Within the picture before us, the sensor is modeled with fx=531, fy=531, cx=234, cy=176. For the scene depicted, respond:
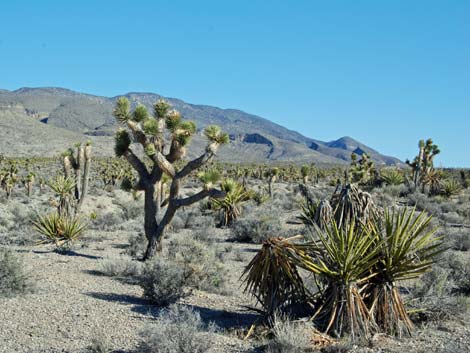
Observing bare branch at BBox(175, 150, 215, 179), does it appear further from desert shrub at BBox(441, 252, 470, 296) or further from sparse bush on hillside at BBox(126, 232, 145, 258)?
desert shrub at BBox(441, 252, 470, 296)

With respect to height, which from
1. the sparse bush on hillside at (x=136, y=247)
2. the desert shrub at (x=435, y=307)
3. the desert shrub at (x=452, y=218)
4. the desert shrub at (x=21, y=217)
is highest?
the desert shrub at (x=452, y=218)

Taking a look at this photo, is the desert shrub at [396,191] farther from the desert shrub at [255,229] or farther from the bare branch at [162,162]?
the bare branch at [162,162]

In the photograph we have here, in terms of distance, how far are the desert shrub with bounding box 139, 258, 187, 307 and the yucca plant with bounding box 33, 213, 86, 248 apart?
589 cm

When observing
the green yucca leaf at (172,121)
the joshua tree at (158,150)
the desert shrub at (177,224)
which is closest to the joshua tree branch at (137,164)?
the joshua tree at (158,150)

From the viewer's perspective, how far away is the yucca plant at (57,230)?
14.6 metres

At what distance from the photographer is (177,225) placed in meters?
19.9

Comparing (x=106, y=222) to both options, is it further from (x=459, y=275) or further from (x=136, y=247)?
(x=459, y=275)

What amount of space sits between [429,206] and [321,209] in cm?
1811

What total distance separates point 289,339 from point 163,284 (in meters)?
3.19

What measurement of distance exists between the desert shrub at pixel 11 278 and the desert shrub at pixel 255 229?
8996 mm

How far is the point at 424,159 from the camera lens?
32438mm

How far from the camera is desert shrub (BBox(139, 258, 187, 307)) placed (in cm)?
899

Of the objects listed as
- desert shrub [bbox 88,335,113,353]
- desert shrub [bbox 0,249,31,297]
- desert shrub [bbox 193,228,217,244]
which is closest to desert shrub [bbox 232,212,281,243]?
desert shrub [bbox 193,228,217,244]

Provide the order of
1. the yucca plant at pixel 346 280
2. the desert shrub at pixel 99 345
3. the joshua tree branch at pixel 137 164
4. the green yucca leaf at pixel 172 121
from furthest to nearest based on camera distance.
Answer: the joshua tree branch at pixel 137 164 → the green yucca leaf at pixel 172 121 → the yucca plant at pixel 346 280 → the desert shrub at pixel 99 345
